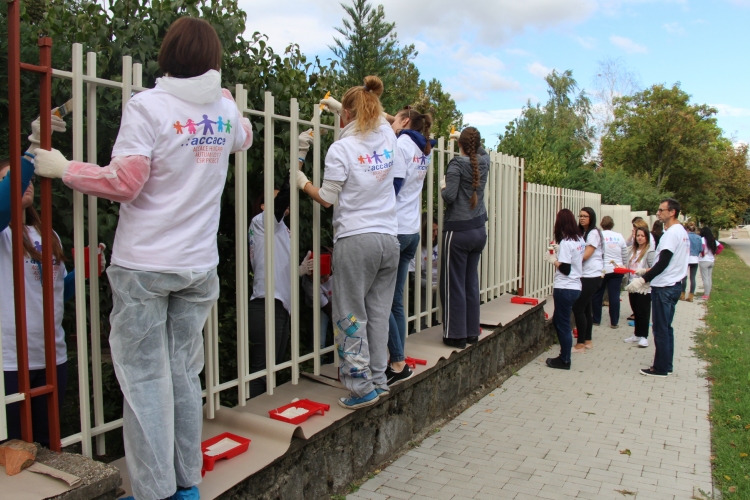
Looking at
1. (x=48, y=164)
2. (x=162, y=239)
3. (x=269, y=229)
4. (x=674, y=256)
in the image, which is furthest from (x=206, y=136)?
(x=674, y=256)

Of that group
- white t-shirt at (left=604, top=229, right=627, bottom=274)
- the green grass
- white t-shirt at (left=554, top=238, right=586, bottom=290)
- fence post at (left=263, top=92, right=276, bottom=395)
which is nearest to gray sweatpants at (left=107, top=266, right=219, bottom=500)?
fence post at (left=263, top=92, right=276, bottom=395)

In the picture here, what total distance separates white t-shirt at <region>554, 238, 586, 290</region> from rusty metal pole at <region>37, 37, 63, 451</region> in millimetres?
6222

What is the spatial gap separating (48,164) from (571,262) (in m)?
6.38

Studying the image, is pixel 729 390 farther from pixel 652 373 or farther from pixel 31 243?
pixel 31 243

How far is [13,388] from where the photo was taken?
2719 mm

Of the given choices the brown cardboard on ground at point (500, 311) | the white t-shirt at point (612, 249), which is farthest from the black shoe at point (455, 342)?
the white t-shirt at point (612, 249)

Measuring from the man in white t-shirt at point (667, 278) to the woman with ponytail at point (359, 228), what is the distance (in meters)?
4.41

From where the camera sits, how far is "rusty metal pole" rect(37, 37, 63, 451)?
2412 millimetres

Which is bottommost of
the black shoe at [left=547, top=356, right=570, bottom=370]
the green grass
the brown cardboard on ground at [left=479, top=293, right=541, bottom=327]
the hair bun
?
the green grass

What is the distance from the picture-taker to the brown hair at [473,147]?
552cm

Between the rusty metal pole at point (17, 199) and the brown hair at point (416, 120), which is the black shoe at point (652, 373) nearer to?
the brown hair at point (416, 120)

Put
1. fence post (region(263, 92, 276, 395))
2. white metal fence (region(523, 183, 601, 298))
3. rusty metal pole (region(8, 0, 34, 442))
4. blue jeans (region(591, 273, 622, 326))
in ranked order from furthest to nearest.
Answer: blue jeans (region(591, 273, 622, 326)) → white metal fence (region(523, 183, 601, 298)) → fence post (region(263, 92, 276, 395)) → rusty metal pole (region(8, 0, 34, 442))

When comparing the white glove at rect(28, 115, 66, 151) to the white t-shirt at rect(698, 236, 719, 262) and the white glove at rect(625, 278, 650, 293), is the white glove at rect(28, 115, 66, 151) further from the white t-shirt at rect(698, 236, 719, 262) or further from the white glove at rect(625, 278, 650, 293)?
the white t-shirt at rect(698, 236, 719, 262)

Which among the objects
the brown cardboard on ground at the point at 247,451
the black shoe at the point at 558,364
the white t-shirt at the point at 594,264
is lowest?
the black shoe at the point at 558,364
